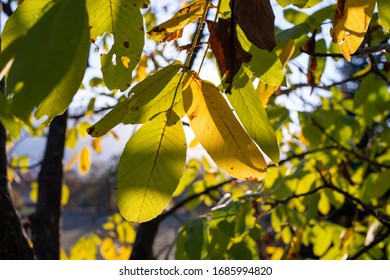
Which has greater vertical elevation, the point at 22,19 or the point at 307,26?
the point at 22,19

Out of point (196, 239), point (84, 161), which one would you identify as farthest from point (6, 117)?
point (84, 161)

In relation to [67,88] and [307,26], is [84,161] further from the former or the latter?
[67,88]

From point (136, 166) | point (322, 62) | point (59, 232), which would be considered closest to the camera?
point (136, 166)

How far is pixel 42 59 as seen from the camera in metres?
0.30

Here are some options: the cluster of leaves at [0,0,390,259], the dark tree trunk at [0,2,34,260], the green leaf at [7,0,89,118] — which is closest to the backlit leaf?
the cluster of leaves at [0,0,390,259]

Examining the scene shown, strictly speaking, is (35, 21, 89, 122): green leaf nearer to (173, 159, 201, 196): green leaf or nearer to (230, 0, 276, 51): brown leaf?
(230, 0, 276, 51): brown leaf

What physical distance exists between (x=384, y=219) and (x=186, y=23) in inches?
27.5

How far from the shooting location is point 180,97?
596mm

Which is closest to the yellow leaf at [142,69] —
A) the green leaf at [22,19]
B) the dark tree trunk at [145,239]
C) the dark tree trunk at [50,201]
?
the dark tree trunk at [50,201]

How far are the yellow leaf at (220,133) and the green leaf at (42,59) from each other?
0.77 ft

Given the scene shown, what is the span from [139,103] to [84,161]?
196 centimetres

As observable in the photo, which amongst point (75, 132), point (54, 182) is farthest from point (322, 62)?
point (75, 132)

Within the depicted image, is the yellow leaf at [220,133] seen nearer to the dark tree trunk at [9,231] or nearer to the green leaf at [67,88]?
the green leaf at [67,88]
